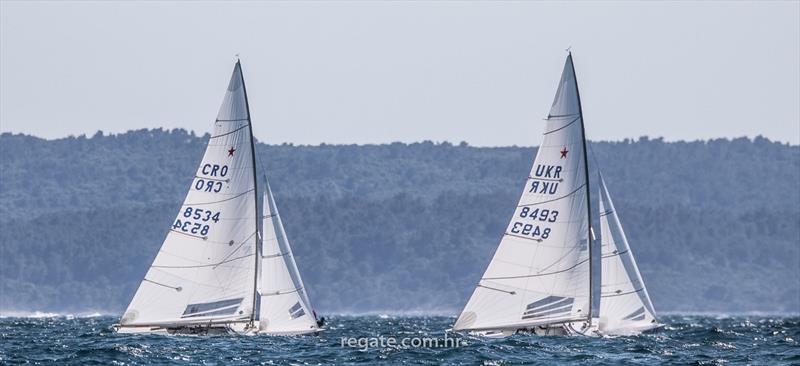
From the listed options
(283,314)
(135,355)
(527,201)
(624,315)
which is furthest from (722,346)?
(135,355)

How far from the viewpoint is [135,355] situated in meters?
49.8

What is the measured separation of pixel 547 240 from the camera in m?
56.8

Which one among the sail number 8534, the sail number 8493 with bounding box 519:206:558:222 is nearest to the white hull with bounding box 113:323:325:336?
the sail number 8534

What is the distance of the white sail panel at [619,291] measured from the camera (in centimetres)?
5747

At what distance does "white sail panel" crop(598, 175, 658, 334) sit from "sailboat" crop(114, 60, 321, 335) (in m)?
8.98

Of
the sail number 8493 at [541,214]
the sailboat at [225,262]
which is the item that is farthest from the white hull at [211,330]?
the sail number 8493 at [541,214]

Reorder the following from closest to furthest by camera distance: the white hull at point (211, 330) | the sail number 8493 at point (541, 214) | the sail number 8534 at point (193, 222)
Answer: the sail number 8493 at point (541, 214), the sail number 8534 at point (193, 222), the white hull at point (211, 330)

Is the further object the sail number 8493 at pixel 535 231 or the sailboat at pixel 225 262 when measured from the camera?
the sailboat at pixel 225 262

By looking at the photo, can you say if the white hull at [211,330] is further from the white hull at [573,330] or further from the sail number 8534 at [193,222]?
the white hull at [573,330]

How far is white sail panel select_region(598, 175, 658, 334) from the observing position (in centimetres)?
5747

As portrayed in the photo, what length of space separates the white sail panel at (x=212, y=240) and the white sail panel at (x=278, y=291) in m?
0.61

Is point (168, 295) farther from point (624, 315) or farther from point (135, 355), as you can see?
point (624, 315)

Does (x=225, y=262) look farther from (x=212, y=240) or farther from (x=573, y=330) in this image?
(x=573, y=330)

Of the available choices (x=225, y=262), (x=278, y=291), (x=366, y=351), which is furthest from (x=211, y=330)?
(x=366, y=351)
